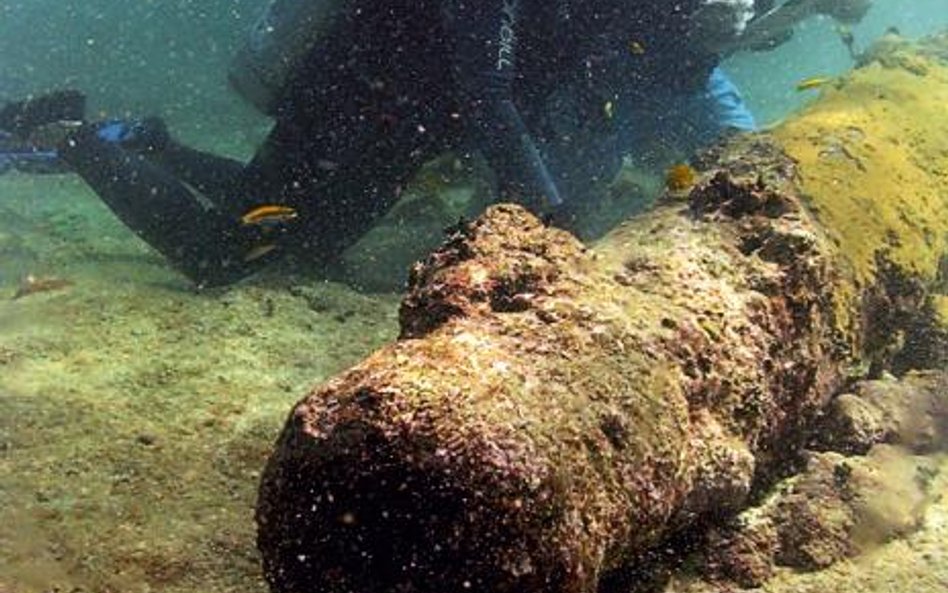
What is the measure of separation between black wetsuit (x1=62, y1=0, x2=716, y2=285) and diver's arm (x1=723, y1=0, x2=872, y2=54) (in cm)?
147

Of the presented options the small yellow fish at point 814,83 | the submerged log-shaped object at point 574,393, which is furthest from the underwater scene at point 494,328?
the small yellow fish at point 814,83

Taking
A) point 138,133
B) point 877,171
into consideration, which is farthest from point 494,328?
Answer: point 138,133

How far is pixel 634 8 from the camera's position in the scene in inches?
243

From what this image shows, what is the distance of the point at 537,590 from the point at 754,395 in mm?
1565

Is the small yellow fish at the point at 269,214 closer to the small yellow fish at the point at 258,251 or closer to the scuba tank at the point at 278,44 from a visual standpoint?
the small yellow fish at the point at 258,251

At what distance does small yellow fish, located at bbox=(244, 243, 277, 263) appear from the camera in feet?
20.5

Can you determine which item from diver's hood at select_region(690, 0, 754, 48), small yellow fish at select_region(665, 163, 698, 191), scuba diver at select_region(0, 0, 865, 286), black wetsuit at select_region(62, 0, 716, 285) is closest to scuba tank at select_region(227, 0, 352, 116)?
scuba diver at select_region(0, 0, 865, 286)

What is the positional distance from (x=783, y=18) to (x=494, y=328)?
7.34 meters

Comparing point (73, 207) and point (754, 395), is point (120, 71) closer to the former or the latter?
point (73, 207)

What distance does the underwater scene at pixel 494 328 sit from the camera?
6.38 ft

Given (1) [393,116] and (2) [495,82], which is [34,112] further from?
(2) [495,82]

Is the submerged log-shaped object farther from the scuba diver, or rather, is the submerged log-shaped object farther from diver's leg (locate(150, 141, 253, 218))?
diver's leg (locate(150, 141, 253, 218))

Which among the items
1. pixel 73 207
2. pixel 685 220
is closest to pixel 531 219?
pixel 685 220

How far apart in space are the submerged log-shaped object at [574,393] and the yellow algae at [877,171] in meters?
0.04
